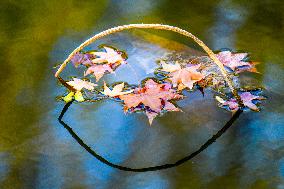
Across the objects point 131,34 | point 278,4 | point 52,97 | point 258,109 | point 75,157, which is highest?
point 278,4

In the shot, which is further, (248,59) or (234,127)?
(248,59)

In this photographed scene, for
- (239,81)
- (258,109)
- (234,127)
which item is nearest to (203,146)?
(234,127)

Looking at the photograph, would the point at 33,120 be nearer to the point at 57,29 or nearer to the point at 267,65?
the point at 57,29

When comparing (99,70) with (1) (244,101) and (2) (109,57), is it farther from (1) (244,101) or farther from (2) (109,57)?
(1) (244,101)

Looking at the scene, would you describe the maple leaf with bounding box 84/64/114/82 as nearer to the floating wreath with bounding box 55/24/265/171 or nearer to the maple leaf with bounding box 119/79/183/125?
the floating wreath with bounding box 55/24/265/171

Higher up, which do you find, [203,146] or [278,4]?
[278,4]

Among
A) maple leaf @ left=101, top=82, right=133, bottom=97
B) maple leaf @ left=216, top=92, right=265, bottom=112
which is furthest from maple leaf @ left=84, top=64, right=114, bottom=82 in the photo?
maple leaf @ left=216, top=92, right=265, bottom=112

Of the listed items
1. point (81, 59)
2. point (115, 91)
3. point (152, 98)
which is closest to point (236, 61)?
point (152, 98)
